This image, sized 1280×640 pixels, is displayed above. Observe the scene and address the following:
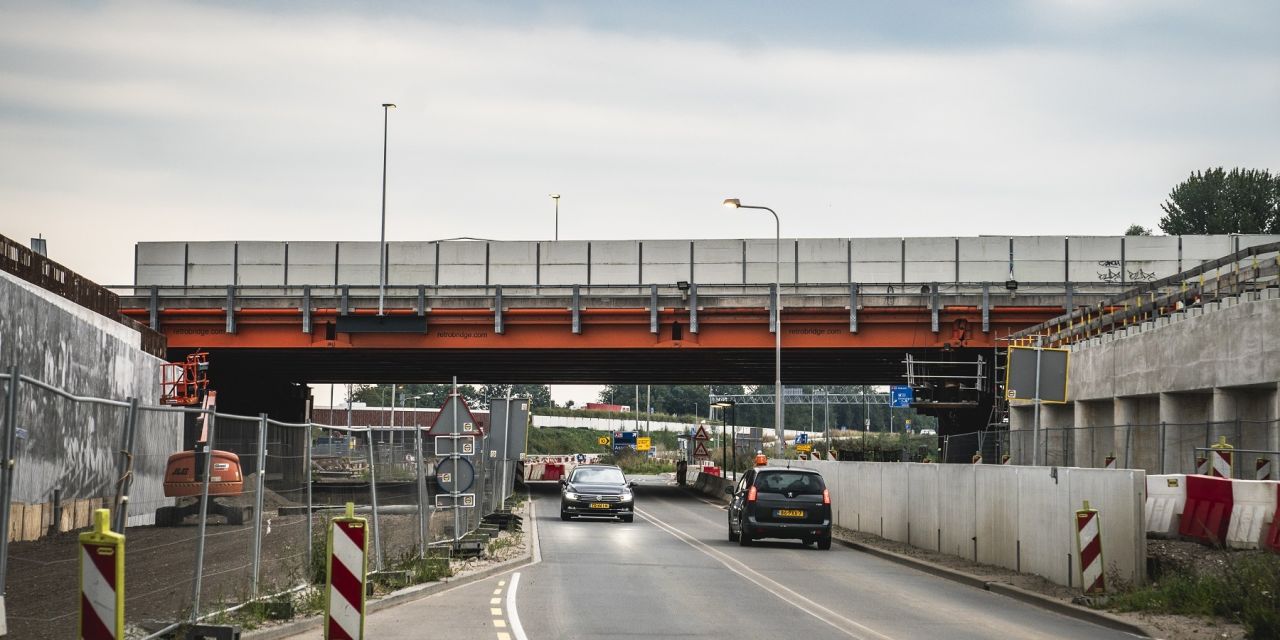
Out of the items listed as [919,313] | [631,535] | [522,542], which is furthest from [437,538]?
[919,313]

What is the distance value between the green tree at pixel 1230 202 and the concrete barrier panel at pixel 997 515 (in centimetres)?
7839

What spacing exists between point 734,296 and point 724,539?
15.7 m

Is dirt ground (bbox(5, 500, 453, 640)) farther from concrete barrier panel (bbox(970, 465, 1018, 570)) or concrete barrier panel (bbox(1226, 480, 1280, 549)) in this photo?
concrete barrier panel (bbox(1226, 480, 1280, 549))

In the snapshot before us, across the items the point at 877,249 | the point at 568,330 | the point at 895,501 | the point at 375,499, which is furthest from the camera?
the point at 877,249

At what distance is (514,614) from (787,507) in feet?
43.6

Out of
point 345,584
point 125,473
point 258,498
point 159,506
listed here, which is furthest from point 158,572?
point 258,498

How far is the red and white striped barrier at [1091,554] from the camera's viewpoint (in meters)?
16.8

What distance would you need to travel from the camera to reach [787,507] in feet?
89.4

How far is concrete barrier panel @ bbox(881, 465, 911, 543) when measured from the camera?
28.3 meters

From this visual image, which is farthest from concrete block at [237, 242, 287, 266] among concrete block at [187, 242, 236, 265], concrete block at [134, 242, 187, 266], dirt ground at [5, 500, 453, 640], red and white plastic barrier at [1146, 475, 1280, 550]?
red and white plastic barrier at [1146, 475, 1280, 550]

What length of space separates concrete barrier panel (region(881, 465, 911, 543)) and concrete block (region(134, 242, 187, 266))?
30613 mm

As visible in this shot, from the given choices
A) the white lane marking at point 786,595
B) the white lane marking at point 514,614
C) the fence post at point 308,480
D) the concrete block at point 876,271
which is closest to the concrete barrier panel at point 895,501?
the white lane marking at point 786,595

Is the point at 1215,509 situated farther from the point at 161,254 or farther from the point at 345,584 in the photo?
the point at 161,254

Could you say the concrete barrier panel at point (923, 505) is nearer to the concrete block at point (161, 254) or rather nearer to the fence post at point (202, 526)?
the fence post at point (202, 526)
